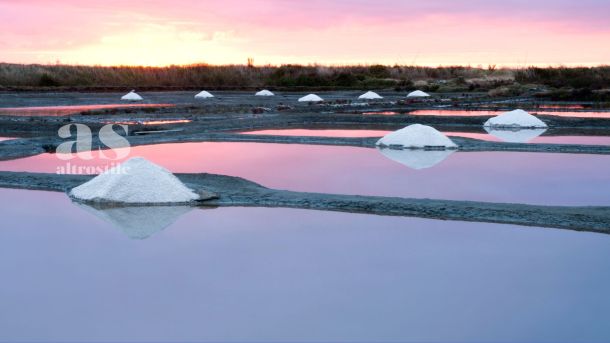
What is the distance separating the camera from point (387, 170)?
7426mm

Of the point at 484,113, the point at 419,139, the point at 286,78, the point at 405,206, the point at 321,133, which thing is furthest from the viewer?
the point at 286,78

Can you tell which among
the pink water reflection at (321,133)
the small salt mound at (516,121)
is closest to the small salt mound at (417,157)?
the pink water reflection at (321,133)

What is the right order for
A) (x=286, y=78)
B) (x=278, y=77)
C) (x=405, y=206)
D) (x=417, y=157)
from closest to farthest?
(x=405, y=206), (x=417, y=157), (x=286, y=78), (x=278, y=77)

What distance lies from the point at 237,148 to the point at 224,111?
6.46 meters

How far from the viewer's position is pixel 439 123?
522 inches

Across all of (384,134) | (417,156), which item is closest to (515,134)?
(384,134)

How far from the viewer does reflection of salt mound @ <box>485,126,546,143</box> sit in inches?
420

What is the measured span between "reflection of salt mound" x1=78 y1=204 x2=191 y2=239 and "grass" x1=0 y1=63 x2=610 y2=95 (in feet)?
67.9

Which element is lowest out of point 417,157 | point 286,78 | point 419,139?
point 417,157

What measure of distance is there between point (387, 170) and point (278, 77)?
82.7 ft

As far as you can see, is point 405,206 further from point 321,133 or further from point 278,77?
point 278,77

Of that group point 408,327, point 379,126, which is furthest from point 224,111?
point 408,327

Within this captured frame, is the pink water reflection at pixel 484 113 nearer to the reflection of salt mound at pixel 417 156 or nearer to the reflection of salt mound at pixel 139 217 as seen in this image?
the reflection of salt mound at pixel 417 156

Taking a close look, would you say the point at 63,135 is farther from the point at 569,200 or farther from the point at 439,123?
the point at 569,200
